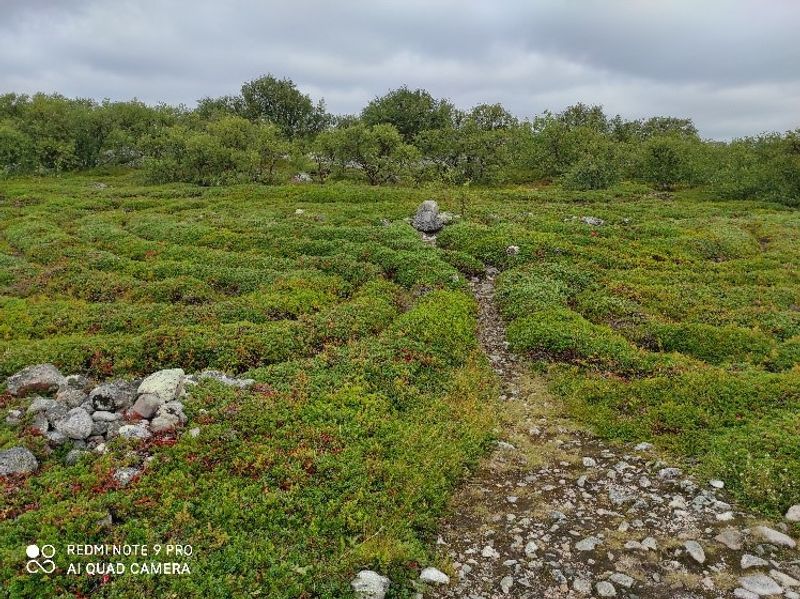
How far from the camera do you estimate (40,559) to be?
26.0 ft

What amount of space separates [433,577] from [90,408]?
8688 millimetres

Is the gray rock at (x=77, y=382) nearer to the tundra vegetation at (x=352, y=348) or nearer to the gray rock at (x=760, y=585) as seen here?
the tundra vegetation at (x=352, y=348)

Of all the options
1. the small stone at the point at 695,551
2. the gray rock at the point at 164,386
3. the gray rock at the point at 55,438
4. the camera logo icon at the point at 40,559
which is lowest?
the small stone at the point at 695,551

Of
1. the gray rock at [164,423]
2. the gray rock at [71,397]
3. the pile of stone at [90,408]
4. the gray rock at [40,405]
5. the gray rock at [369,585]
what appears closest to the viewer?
the gray rock at [369,585]

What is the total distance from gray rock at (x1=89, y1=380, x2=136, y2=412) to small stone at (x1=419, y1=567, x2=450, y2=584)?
798 cm

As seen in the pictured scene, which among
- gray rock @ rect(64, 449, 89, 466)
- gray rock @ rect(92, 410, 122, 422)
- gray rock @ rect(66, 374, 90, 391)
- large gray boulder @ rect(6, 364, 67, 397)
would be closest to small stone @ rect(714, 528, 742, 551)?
gray rock @ rect(64, 449, 89, 466)

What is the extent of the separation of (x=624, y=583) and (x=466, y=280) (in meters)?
17.5

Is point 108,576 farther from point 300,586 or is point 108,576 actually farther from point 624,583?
point 624,583

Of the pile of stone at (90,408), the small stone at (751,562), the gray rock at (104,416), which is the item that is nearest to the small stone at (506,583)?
the small stone at (751,562)

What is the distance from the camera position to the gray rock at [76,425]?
11.1 metres

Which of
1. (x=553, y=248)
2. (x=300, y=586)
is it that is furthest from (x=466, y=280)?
(x=300, y=586)

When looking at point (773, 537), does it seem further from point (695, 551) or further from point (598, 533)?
point (598, 533)

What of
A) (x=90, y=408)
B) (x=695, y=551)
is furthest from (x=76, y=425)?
(x=695, y=551)

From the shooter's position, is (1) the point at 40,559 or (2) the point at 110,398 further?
(2) the point at 110,398
